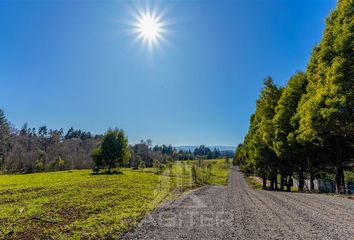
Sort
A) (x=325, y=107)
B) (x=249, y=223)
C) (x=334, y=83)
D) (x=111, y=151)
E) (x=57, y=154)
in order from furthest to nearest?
(x=57, y=154)
(x=111, y=151)
(x=325, y=107)
(x=334, y=83)
(x=249, y=223)

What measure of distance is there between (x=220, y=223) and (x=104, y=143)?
165 feet

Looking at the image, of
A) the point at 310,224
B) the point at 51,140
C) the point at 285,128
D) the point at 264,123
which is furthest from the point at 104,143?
the point at 51,140

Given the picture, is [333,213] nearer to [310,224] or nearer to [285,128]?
[310,224]

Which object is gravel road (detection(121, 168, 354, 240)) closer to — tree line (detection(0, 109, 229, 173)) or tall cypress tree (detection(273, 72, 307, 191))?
tall cypress tree (detection(273, 72, 307, 191))

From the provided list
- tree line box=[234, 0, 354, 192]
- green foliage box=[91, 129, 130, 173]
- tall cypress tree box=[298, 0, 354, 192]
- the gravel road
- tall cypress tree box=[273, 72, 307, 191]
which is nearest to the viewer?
the gravel road

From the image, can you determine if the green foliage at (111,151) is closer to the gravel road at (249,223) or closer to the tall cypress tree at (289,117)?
→ the tall cypress tree at (289,117)

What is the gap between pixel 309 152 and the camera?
83.0 ft

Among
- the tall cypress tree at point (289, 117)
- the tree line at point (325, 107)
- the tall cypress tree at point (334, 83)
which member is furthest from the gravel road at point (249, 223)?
the tall cypress tree at point (289, 117)

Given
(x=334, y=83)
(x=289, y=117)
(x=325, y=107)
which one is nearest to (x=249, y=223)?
(x=325, y=107)

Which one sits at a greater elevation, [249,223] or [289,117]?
[289,117]

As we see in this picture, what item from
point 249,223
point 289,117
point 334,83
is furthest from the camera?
point 289,117

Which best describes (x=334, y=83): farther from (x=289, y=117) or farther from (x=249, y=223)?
(x=249, y=223)

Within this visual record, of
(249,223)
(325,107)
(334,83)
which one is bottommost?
(249,223)

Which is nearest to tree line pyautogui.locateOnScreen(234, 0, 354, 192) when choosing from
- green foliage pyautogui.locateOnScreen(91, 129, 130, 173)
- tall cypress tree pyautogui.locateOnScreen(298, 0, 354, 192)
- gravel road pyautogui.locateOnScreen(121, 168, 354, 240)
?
tall cypress tree pyautogui.locateOnScreen(298, 0, 354, 192)
